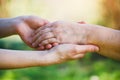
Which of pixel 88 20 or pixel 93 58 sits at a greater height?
pixel 88 20

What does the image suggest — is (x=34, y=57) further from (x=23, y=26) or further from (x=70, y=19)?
(x=70, y=19)

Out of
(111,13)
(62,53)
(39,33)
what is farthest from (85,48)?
(111,13)

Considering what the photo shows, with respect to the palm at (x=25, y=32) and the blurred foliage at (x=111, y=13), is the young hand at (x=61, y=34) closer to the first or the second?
the palm at (x=25, y=32)

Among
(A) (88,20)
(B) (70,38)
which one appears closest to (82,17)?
(A) (88,20)

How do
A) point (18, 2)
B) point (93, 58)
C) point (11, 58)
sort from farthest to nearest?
point (93, 58)
point (18, 2)
point (11, 58)

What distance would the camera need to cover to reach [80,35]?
1087mm

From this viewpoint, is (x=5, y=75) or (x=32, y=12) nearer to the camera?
(x=32, y=12)

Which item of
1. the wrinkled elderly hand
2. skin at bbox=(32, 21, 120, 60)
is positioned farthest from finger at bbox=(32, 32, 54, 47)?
the wrinkled elderly hand

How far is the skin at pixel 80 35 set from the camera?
106 centimetres

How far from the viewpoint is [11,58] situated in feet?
2.95

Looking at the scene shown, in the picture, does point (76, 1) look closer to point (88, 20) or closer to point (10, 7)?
point (88, 20)

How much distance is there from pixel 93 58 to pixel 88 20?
0.18m

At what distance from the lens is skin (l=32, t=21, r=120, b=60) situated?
1.06m

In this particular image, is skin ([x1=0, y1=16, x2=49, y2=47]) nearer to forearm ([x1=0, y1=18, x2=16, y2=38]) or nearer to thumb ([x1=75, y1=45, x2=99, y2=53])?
forearm ([x1=0, y1=18, x2=16, y2=38])
